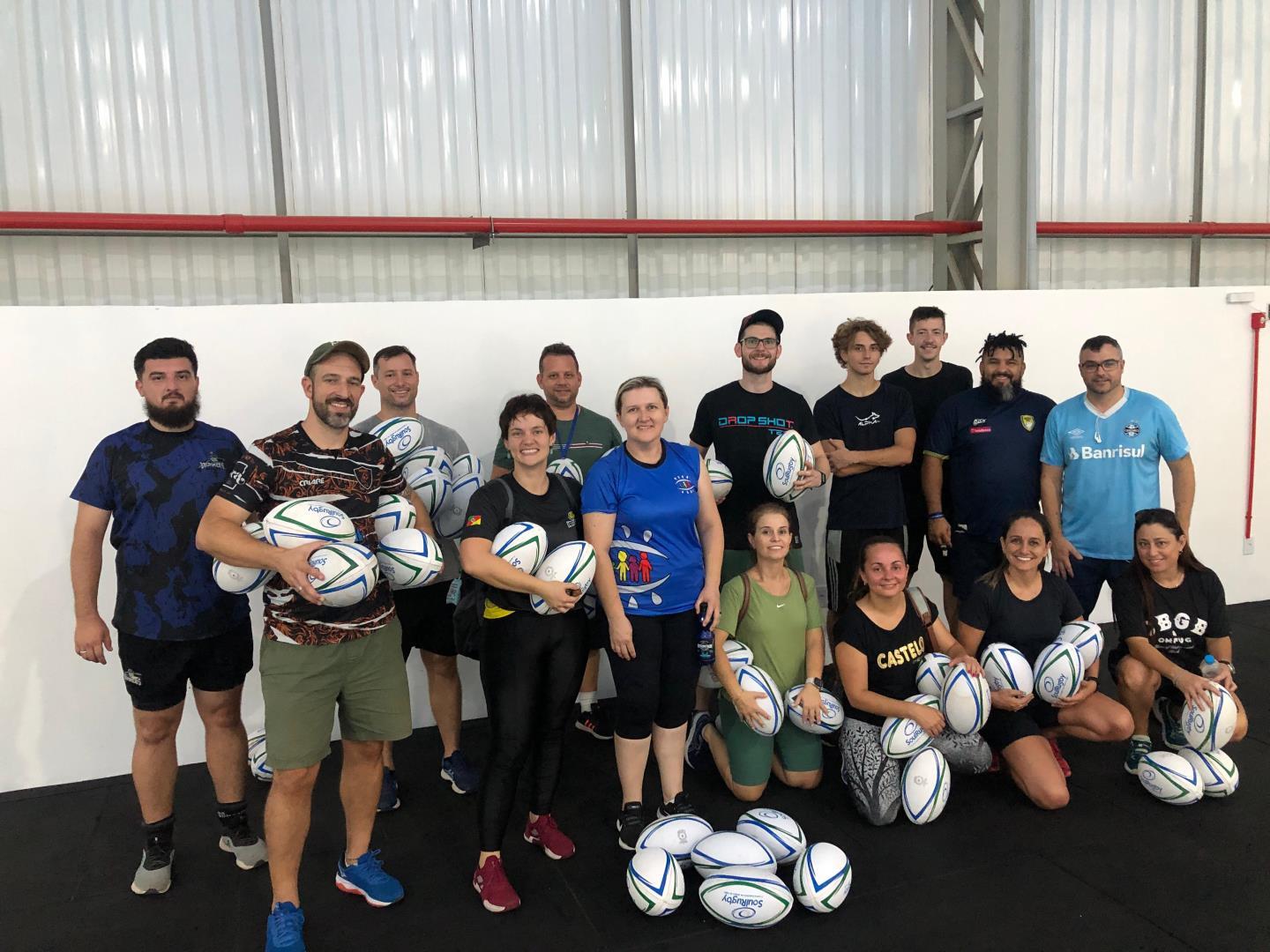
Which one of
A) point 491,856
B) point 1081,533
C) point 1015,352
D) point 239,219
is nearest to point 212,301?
point 239,219

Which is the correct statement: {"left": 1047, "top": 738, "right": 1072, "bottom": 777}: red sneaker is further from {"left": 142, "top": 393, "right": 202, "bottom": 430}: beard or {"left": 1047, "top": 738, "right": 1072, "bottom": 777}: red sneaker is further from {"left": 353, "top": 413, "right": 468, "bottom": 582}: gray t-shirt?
{"left": 142, "top": 393, "right": 202, "bottom": 430}: beard

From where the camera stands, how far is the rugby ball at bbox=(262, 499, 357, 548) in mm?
2086

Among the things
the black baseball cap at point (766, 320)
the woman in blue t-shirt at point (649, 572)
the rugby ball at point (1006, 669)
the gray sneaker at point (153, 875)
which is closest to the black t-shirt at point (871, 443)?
the black baseball cap at point (766, 320)

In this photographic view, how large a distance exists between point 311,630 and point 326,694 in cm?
17

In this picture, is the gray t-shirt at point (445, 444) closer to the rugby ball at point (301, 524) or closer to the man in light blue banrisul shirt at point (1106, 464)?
the rugby ball at point (301, 524)

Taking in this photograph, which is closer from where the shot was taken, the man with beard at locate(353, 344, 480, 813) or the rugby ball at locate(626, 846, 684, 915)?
the rugby ball at locate(626, 846, 684, 915)

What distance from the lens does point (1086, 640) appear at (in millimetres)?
3068

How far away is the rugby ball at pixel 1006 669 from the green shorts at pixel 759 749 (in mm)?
635

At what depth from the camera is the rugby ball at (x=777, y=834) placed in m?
2.53

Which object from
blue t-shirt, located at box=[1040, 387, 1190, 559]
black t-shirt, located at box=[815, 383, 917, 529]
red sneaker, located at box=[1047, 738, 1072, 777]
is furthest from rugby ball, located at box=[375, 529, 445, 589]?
blue t-shirt, located at box=[1040, 387, 1190, 559]

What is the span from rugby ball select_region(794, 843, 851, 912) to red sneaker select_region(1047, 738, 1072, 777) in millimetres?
1131

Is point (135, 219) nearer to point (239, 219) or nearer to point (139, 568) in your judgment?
point (239, 219)

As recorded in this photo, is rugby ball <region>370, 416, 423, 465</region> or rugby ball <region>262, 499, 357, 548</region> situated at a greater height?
rugby ball <region>370, 416, 423, 465</region>

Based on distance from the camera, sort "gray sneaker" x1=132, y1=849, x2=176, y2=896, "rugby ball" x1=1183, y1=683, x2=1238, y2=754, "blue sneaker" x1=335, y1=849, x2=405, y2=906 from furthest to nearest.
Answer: "rugby ball" x1=1183, y1=683, x2=1238, y2=754 → "gray sneaker" x1=132, y1=849, x2=176, y2=896 → "blue sneaker" x1=335, y1=849, x2=405, y2=906
